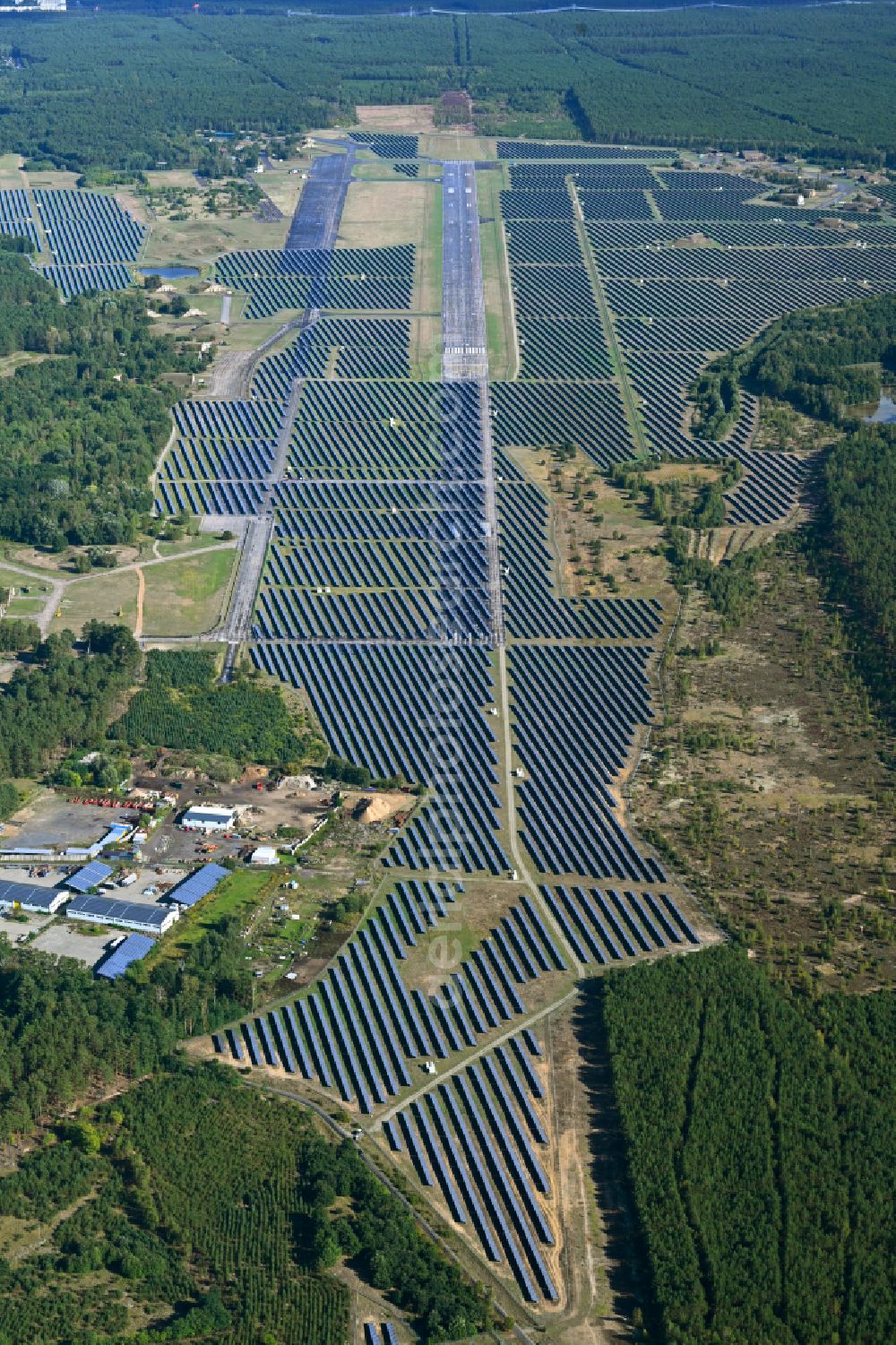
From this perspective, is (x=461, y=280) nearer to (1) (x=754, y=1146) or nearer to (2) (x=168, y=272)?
(2) (x=168, y=272)

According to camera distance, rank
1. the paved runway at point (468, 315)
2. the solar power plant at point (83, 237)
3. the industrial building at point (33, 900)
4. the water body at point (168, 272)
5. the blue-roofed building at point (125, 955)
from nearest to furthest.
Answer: the blue-roofed building at point (125, 955)
the industrial building at point (33, 900)
the paved runway at point (468, 315)
the solar power plant at point (83, 237)
the water body at point (168, 272)

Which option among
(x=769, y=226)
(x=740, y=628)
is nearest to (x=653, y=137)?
(x=769, y=226)

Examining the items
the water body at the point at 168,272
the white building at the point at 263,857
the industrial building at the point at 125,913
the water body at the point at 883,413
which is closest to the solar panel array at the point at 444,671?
the water body at the point at 168,272

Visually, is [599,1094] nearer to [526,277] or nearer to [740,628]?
[740,628]

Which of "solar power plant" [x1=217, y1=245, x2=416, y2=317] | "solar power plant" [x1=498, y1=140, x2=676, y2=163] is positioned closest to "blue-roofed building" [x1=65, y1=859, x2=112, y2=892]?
"solar power plant" [x1=217, y1=245, x2=416, y2=317]

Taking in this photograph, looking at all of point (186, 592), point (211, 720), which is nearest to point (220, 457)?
point (186, 592)

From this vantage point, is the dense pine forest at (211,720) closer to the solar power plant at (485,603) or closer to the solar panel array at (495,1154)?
the solar power plant at (485,603)
